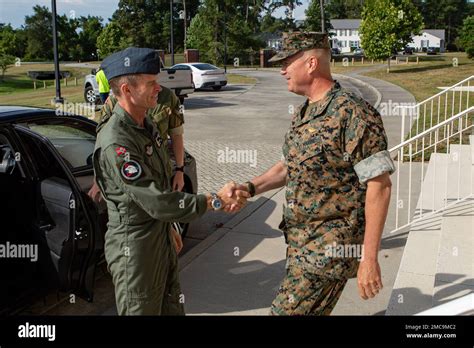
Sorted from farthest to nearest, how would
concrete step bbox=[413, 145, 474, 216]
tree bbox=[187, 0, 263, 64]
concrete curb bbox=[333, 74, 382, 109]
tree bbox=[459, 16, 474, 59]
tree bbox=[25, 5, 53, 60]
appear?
tree bbox=[25, 5, 53, 60] → tree bbox=[187, 0, 263, 64] → tree bbox=[459, 16, 474, 59] → concrete curb bbox=[333, 74, 382, 109] → concrete step bbox=[413, 145, 474, 216]

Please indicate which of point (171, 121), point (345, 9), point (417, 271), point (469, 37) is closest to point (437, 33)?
point (345, 9)

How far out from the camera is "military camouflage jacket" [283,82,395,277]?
2.54 m

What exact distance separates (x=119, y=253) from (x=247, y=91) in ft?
80.5

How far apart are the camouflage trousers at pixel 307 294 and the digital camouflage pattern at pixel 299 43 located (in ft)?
3.81

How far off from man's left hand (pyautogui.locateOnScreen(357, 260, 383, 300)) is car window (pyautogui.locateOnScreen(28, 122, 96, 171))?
276 cm

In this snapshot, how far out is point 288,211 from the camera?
2.88m

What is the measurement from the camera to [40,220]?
3.98m

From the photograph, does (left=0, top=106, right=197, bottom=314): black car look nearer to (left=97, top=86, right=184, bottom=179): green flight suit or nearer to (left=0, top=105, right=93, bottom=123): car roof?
(left=0, top=105, right=93, bottom=123): car roof

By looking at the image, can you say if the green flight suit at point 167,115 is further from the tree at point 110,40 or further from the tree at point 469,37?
the tree at point 110,40

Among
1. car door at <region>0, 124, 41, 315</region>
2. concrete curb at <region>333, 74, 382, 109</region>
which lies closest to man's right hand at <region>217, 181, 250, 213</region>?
car door at <region>0, 124, 41, 315</region>

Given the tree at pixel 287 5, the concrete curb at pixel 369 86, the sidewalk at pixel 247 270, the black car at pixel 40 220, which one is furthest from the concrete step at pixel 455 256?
the tree at pixel 287 5

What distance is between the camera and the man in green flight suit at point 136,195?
2.59m

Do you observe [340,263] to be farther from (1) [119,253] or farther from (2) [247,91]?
(2) [247,91]
